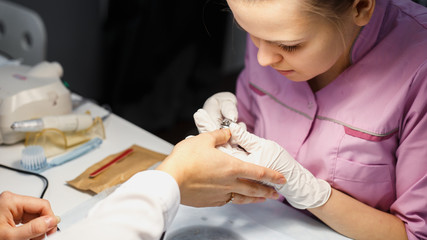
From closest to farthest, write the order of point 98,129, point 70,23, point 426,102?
1. point 426,102
2. point 98,129
3. point 70,23

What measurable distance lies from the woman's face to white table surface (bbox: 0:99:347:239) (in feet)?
1.03

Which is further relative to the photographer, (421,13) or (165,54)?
(165,54)

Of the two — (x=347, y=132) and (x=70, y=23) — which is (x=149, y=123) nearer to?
(x=70, y=23)

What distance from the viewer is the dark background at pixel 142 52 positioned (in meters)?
2.17

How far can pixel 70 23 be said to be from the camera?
7.32 feet

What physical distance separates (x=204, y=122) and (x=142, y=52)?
4.64 ft

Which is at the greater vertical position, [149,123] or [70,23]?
[70,23]

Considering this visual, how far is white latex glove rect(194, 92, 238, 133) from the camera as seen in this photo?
2.88 ft

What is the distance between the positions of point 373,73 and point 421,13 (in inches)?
6.2

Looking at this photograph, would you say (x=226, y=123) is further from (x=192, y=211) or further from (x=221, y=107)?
(x=192, y=211)

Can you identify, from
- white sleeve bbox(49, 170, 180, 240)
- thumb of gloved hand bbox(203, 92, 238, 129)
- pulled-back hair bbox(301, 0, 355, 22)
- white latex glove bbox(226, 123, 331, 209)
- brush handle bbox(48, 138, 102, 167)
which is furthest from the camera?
brush handle bbox(48, 138, 102, 167)

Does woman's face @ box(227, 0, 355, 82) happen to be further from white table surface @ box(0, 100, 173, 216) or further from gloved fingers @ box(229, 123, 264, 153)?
white table surface @ box(0, 100, 173, 216)

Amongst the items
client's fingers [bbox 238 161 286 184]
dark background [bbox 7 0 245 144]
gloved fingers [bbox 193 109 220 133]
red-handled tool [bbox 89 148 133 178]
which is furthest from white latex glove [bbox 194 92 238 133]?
dark background [bbox 7 0 245 144]

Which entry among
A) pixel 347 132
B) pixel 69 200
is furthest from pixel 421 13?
pixel 69 200
